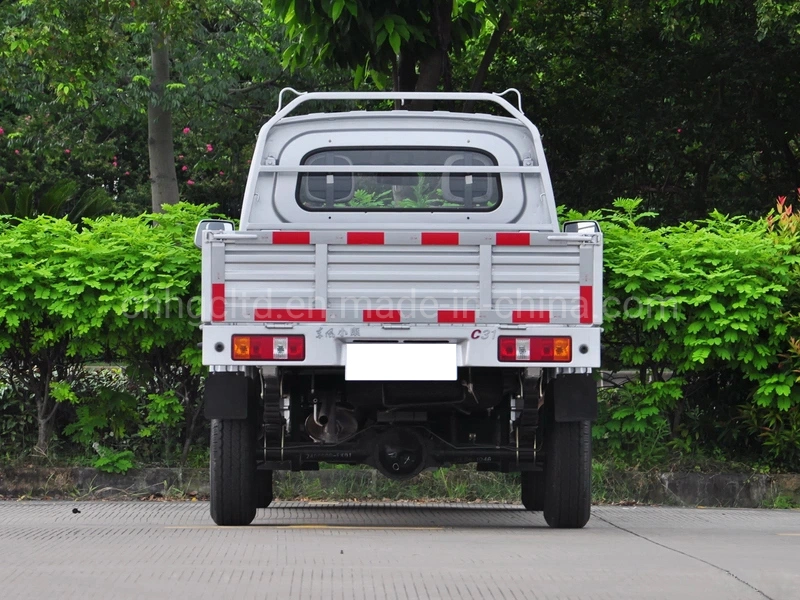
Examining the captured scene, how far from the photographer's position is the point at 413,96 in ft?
28.0

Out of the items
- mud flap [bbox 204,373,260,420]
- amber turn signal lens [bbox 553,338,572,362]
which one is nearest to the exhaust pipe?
mud flap [bbox 204,373,260,420]

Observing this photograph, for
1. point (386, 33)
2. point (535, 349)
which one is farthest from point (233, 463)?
point (386, 33)

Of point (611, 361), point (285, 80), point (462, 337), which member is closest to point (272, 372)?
point (462, 337)

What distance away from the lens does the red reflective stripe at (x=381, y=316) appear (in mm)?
7246

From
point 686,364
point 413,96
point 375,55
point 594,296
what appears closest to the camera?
point 594,296

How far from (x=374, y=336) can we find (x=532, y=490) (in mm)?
2573

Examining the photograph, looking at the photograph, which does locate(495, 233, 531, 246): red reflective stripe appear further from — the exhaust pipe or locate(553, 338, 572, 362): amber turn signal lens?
the exhaust pipe

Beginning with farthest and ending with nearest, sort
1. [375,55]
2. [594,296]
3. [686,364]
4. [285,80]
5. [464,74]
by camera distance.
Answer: [285,80]
[464,74]
[375,55]
[686,364]
[594,296]

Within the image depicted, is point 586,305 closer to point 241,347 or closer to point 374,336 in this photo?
point 374,336

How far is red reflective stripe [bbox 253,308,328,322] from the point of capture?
7.20 meters

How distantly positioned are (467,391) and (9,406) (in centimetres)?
444

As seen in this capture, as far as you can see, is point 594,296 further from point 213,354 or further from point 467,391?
point 213,354

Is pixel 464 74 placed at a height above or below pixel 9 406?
above

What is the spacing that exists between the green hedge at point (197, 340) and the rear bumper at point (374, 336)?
2.46 metres
